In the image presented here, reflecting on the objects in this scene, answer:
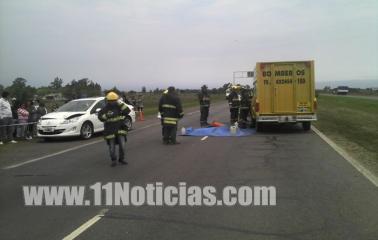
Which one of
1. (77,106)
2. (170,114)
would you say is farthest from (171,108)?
Result: (77,106)

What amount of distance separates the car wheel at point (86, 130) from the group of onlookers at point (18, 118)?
2330 millimetres

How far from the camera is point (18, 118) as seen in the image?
62.3ft

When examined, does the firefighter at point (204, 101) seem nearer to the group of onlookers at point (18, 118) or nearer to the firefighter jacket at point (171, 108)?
the firefighter jacket at point (171, 108)

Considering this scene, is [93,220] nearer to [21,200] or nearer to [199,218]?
[199,218]

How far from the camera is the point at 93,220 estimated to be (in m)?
6.53

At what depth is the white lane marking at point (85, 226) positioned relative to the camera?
5832 mm

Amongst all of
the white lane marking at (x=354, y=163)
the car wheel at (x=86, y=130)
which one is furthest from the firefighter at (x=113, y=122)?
the car wheel at (x=86, y=130)

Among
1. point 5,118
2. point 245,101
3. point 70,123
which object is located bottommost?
point 70,123

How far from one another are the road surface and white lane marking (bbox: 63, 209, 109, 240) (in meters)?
0.07

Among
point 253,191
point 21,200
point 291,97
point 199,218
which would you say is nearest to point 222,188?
point 253,191

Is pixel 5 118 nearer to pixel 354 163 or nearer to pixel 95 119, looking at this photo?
pixel 95 119

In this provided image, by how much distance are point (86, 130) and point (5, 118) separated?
2.86 meters

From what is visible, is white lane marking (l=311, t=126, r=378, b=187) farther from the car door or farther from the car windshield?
the car windshield

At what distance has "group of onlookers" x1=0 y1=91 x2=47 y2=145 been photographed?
17.4m
